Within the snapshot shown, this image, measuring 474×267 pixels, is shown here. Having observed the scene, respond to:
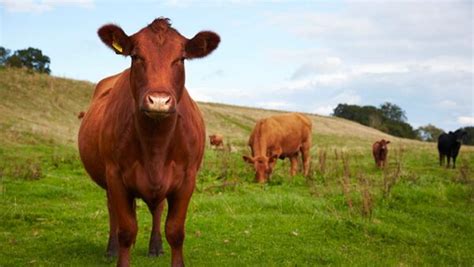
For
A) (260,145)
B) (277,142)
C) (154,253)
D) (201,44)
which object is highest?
(201,44)

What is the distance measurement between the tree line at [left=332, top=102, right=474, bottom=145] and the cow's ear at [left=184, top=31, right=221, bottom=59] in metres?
103

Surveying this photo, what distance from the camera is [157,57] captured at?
543 centimetres

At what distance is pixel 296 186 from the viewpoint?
627 inches

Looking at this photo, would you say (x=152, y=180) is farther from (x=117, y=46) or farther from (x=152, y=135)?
(x=117, y=46)

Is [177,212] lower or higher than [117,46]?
lower

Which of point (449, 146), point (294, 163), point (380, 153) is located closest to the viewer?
point (294, 163)

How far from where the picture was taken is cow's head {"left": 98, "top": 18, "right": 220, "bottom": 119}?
4.98 m

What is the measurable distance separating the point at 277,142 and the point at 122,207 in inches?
575

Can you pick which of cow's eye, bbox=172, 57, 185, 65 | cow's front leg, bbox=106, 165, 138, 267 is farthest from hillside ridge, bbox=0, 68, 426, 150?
cow's eye, bbox=172, 57, 185, 65

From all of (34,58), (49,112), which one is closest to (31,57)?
(34,58)

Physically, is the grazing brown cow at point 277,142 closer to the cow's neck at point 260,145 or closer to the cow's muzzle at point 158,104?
the cow's neck at point 260,145

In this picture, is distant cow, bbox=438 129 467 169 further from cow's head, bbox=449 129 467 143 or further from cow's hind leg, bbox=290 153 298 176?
cow's hind leg, bbox=290 153 298 176

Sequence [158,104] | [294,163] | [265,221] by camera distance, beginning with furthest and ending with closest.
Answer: [294,163], [265,221], [158,104]

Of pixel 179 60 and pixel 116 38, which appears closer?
pixel 179 60
